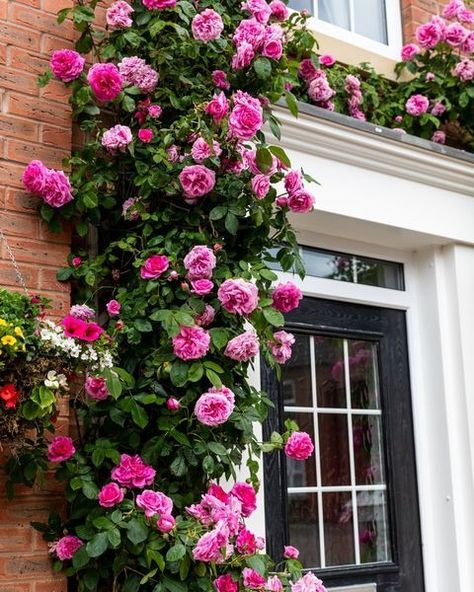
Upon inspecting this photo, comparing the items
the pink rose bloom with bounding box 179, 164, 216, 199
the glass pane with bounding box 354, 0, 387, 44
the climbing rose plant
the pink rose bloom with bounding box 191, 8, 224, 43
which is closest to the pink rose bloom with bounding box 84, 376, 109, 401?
A: the climbing rose plant

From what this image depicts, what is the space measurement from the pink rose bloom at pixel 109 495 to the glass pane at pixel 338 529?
1.30 meters

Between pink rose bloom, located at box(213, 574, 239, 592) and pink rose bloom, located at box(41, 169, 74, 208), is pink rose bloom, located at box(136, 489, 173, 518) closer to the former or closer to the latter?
pink rose bloom, located at box(213, 574, 239, 592)

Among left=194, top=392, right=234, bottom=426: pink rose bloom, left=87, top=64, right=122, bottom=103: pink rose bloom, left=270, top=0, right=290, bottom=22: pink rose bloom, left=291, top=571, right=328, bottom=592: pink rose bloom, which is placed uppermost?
left=270, top=0, right=290, bottom=22: pink rose bloom

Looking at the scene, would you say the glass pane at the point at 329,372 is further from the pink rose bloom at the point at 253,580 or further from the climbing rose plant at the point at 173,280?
the pink rose bloom at the point at 253,580

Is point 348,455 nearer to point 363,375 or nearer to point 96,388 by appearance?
point 363,375

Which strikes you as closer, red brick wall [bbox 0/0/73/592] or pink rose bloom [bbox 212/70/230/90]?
red brick wall [bbox 0/0/73/592]

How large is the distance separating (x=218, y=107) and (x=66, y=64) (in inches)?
19.1

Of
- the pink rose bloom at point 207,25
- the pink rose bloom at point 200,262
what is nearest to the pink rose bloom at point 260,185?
the pink rose bloom at point 200,262

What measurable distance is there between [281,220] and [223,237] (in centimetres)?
21

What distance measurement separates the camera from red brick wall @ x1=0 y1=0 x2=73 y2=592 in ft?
8.14

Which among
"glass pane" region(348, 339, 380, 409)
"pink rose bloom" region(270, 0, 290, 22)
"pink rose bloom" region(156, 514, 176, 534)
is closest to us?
"pink rose bloom" region(156, 514, 176, 534)

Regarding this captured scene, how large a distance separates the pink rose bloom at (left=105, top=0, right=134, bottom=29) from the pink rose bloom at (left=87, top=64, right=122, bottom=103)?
208 millimetres

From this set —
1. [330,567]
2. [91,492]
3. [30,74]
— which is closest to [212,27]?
[30,74]

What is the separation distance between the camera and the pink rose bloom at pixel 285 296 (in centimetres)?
278
